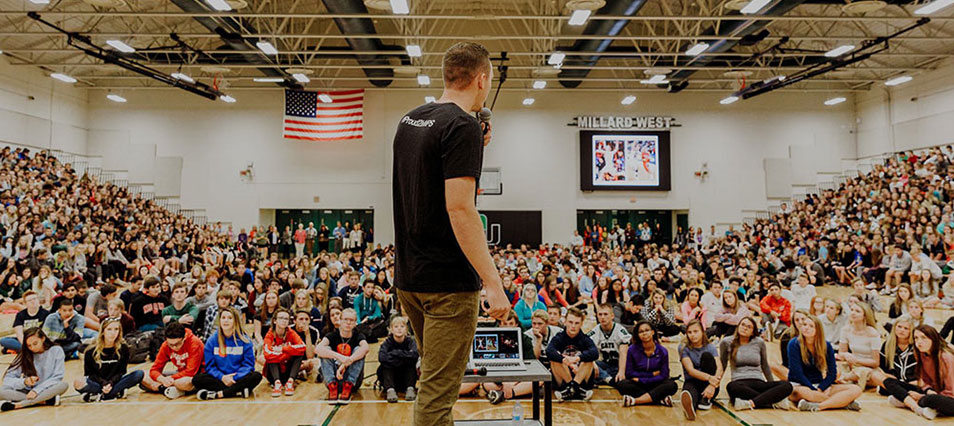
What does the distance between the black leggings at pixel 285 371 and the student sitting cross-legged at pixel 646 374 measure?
354 centimetres

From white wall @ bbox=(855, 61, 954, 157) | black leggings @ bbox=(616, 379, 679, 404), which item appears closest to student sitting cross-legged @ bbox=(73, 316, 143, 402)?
black leggings @ bbox=(616, 379, 679, 404)

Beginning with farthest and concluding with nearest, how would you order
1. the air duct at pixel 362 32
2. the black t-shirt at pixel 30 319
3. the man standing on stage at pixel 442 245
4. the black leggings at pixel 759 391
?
the air duct at pixel 362 32 < the black t-shirt at pixel 30 319 < the black leggings at pixel 759 391 < the man standing on stage at pixel 442 245

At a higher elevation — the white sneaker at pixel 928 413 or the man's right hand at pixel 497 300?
the man's right hand at pixel 497 300

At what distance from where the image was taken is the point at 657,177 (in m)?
22.8

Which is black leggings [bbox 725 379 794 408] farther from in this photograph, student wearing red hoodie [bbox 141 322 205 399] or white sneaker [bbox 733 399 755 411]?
student wearing red hoodie [bbox 141 322 205 399]

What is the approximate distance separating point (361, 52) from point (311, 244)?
8.83m

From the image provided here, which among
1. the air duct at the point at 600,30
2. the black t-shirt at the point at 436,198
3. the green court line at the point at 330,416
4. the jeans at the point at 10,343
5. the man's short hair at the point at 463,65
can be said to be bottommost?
the green court line at the point at 330,416

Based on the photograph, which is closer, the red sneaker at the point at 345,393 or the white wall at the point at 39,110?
the red sneaker at the point at 345,393

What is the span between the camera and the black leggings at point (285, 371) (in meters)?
6.55

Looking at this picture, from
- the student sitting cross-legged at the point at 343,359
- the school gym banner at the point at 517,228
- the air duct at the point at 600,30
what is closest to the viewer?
the student sitting cross-legged at the point at 343,359

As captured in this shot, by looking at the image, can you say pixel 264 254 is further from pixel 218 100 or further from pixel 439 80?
pixel 439 80

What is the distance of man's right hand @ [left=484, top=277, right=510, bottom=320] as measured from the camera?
1.54 meters

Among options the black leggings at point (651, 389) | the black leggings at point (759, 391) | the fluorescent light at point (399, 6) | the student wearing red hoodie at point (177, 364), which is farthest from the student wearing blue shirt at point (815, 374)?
the fluorescent light at point (399, 6)

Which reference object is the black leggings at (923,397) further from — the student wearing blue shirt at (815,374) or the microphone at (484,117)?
the microphone at (484,117)
